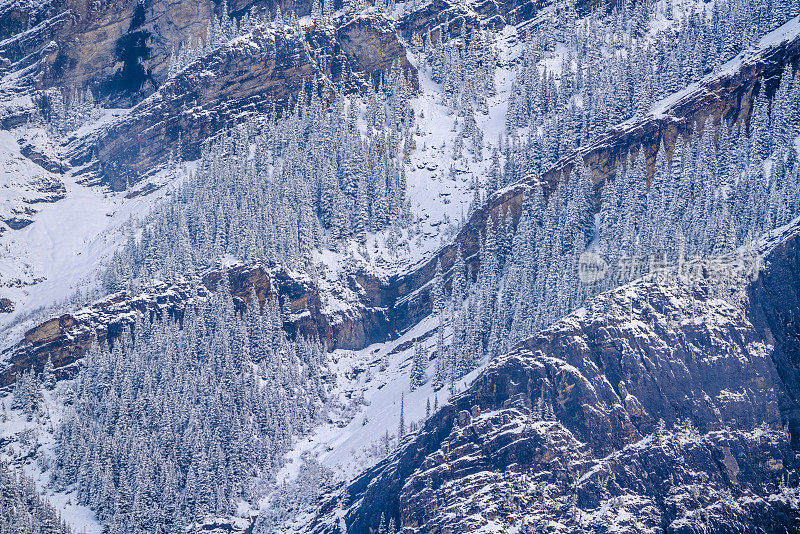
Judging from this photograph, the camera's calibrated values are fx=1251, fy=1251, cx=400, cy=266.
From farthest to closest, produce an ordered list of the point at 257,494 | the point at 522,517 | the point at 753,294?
the point at 257,494, the point at 753,294, the point at 522,517

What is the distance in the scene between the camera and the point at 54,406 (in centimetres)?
19638

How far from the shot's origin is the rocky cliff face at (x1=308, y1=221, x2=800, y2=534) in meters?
154

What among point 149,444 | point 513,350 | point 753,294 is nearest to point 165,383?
point 149,444

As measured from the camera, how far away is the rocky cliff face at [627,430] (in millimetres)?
153625

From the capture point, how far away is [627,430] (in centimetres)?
15950

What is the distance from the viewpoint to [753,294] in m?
169

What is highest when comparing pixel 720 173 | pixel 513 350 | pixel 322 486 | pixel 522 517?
pixel 720 173

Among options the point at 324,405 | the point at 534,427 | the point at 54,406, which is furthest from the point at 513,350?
the point at 54,406

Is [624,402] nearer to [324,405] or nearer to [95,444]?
[324,405]

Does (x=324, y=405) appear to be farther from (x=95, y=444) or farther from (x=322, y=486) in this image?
(x=95, y=444)

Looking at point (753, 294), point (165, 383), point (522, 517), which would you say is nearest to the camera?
point (522, 517)

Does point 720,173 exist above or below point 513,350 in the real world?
above

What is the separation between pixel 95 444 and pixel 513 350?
208ft

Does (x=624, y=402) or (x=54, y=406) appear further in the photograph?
(x=54, y=406)
